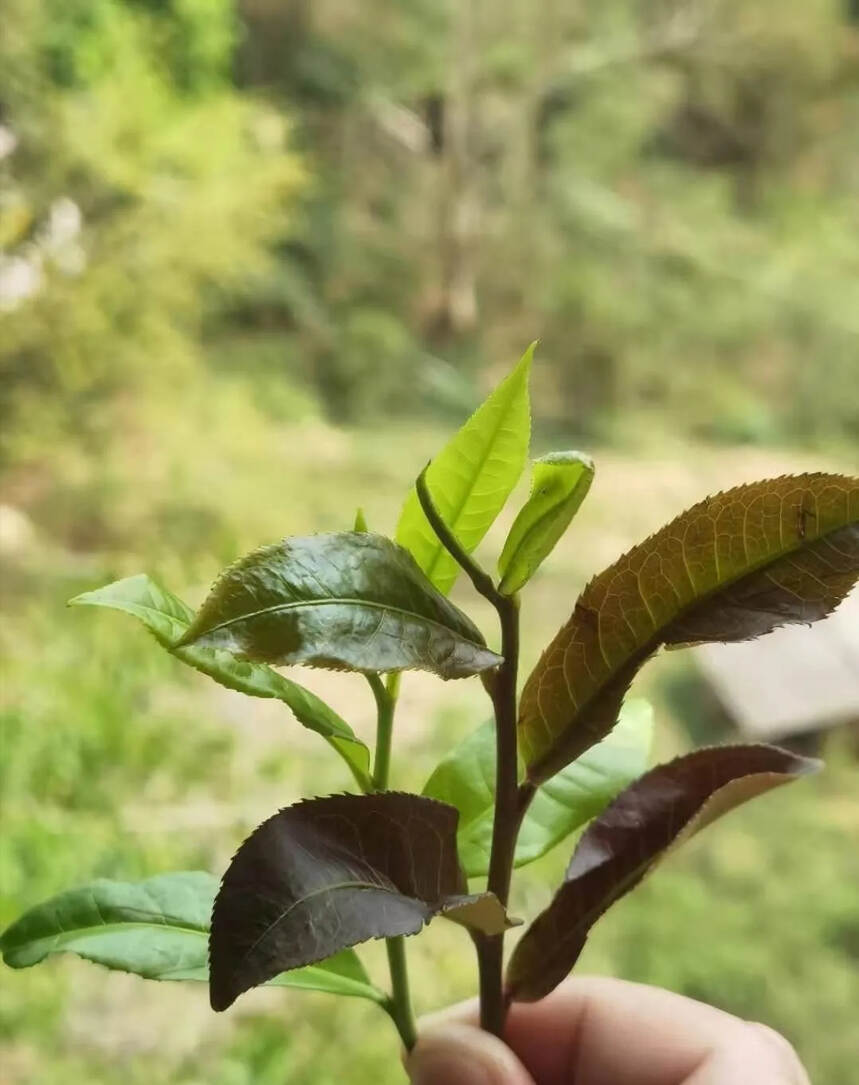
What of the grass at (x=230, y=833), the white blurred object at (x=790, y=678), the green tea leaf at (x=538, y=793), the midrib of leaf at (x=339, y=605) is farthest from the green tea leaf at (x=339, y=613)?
the white blurred object at (x=790, y=678)

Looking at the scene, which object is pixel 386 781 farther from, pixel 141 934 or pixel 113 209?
pixel 113 209

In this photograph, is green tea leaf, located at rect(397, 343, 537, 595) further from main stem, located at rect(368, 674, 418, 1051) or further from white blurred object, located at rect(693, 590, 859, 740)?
white blurred object, located at rect(693, 590, 859, 740)

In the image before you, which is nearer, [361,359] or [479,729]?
[479,729]

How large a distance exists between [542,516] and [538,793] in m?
0.15

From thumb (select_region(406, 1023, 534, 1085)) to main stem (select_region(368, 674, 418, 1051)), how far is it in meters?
0.01

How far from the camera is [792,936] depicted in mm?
836

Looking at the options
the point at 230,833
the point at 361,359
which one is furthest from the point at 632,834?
the point at 361,359

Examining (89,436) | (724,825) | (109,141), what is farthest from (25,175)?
(724,825)

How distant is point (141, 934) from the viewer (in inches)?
14.6

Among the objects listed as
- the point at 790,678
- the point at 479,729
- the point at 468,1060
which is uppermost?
the point at 790,678

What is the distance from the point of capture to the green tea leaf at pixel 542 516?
11.2 inches

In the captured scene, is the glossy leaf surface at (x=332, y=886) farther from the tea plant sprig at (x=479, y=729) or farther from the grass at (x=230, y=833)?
the grass at (x=230, y=833)

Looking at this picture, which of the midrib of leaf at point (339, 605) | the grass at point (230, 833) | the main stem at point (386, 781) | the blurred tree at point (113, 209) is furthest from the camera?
the blurred tree at point (113, 209)

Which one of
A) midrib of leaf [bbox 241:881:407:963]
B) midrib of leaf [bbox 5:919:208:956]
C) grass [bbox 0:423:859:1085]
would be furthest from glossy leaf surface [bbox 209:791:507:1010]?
grass [bbox 0:423:859:1085]
